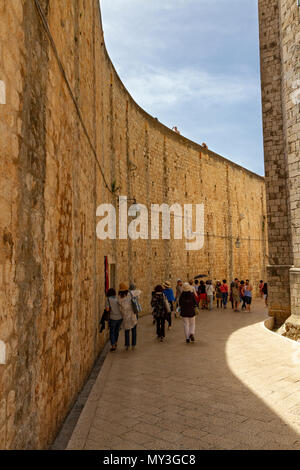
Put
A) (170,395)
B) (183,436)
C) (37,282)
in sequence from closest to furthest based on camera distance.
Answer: (37,282) < (183,436) < (170,395)

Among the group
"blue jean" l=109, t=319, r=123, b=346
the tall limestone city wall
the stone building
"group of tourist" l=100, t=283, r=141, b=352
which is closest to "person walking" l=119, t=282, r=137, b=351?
"group of tourist" l=100, t=283, r=141, b=352

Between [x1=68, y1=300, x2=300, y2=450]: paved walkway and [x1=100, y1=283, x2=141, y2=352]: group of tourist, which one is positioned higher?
[x1=100, y1=283, x2=141, y2=352]: group of tourist

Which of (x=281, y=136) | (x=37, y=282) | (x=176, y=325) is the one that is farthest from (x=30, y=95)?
(x=281, y=136)

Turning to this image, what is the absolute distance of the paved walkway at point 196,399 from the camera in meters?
3.49

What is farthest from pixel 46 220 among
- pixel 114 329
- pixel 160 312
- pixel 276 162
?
pixel 276 162

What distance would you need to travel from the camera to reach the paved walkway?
3.49m

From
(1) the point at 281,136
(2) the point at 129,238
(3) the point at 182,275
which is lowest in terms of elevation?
(3) the point at 182,275

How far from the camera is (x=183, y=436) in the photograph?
355 cm

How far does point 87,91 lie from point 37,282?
462cm

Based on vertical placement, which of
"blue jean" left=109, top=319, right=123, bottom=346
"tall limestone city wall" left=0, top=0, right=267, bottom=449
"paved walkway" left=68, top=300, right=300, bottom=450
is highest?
"tall limestone city wall" left=0, top=0, right=267, bottom=449

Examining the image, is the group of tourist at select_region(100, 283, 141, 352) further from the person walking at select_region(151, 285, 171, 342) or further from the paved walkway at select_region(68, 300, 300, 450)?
the person walking at select_region(151, 285, 171, 342)

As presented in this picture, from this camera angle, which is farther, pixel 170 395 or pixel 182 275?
pixel 182 275

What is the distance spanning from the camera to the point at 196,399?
15.2 ft
